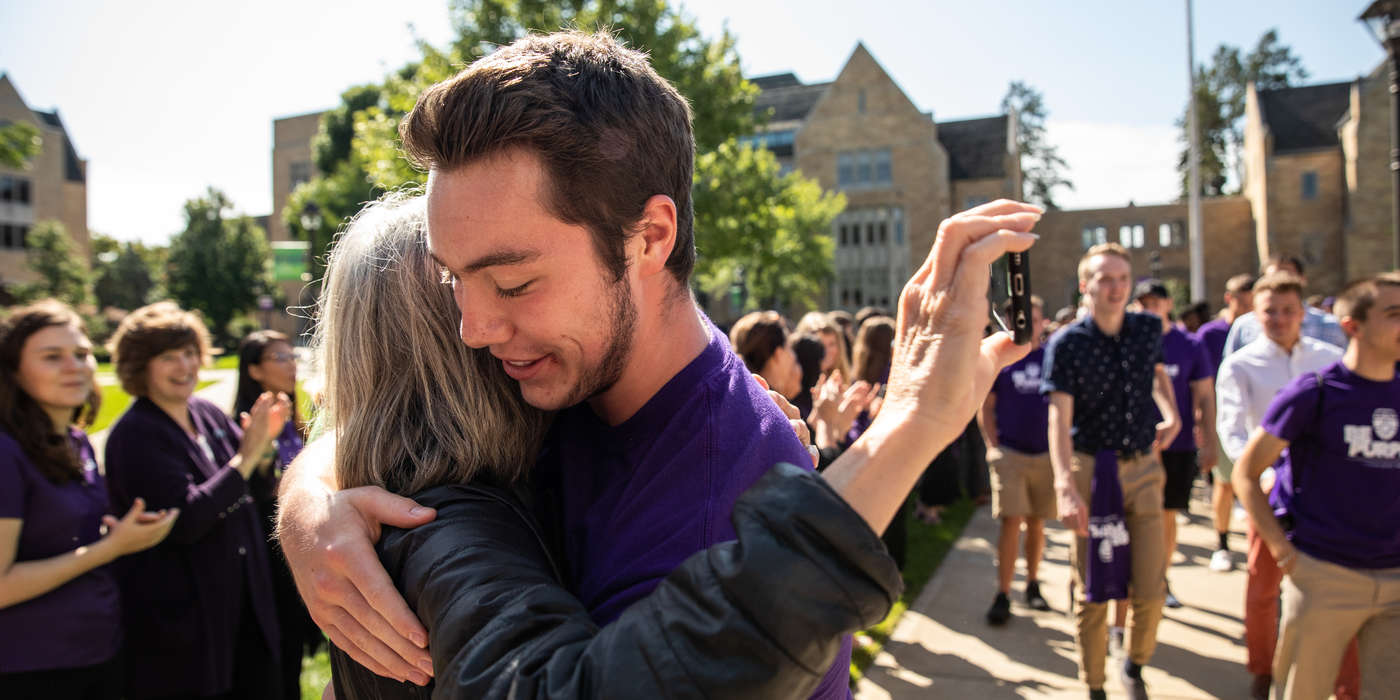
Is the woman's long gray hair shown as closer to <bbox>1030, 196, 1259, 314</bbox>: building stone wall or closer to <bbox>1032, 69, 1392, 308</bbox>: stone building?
<bbox>1032, 69, 1392, 308</bbox>: stone building

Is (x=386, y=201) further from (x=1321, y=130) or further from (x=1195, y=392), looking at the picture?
(x=1321, y=130)

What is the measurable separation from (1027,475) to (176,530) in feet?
19.2

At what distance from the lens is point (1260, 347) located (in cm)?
612

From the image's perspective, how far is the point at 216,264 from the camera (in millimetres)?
51125

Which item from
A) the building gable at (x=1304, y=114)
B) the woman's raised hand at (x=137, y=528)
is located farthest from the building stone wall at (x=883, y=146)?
the woman's raised hand at (x=137, y=528)

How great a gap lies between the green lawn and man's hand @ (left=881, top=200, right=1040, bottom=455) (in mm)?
4047

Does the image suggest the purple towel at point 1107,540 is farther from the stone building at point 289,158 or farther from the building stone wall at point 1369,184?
the stone building at point 289,158

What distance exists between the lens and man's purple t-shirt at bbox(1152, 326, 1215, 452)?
23.9 ft

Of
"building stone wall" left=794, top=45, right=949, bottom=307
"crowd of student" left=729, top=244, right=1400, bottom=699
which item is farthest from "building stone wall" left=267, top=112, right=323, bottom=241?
"crowd of student" left=729, top=244, right=1400, bottom=699

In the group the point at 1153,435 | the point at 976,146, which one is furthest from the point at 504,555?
the point at 976,146

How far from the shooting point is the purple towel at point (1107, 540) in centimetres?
488

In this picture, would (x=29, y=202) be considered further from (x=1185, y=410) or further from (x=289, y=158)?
(x=1185, y=410)

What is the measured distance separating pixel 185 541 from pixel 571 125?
353 cm

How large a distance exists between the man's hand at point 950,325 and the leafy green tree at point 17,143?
1013 cm
